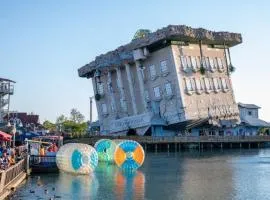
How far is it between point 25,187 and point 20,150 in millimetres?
10452

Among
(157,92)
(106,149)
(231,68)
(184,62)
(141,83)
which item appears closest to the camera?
(106,149)

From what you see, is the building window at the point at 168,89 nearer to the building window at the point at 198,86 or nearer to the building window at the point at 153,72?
the building window at the point at 153,72

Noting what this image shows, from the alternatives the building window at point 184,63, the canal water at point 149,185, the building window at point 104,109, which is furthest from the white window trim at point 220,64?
the canal water at point 149,185

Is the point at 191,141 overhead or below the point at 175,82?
below


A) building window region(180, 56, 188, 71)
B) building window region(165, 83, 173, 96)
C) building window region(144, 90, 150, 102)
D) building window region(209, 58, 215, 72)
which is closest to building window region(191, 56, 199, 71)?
building window region(180, 56, 188, 71)

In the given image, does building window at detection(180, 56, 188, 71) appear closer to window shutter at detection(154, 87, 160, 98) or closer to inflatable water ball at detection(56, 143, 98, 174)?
window shutter at detection(154, 87, 160, 98)

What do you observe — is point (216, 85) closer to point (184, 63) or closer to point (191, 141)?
point (184, 63)

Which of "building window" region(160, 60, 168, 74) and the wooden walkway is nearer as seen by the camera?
the wooden walkway

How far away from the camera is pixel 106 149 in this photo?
47031 mm

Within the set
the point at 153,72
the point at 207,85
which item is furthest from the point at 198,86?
the point at 153,72

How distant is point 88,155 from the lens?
35.4 m

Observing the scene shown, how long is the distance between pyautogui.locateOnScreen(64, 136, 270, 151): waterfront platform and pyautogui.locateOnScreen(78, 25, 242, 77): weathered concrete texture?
1791cm

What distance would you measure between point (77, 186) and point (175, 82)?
58.3 m

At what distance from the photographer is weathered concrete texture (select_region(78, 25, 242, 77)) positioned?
285 feet
